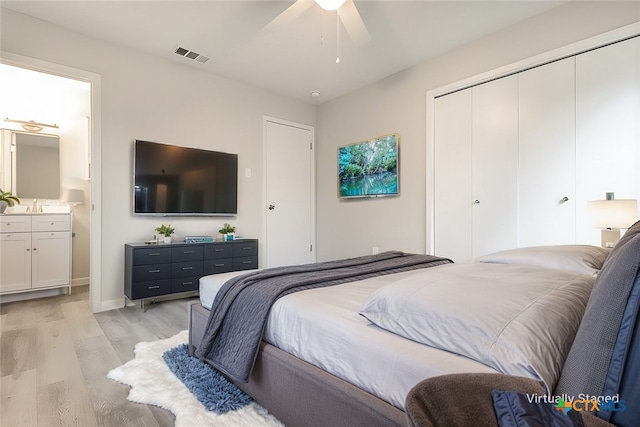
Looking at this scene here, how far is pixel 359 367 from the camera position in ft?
3.51

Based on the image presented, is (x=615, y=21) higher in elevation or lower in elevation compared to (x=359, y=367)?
higher

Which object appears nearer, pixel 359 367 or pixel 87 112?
pixel 359 367

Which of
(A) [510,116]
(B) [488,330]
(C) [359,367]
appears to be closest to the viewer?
(B) [488,330]

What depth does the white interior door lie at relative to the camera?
15.2 ft

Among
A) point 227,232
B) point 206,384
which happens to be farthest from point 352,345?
point 227,232

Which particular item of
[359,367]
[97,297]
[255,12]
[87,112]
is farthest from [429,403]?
[87,112]

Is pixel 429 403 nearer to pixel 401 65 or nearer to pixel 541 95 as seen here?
pixel 541 95

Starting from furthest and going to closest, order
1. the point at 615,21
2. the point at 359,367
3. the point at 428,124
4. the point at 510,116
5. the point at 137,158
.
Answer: the point at 428,124
the point at 137,158
the point at 510,116
the point at 615,21
the point at 359,367

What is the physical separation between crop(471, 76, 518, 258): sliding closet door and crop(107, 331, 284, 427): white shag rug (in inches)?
106

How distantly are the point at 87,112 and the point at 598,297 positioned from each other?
5.69 metres

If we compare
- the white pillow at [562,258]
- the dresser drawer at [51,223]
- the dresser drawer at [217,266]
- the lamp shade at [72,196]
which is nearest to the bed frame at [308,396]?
the white pillow at [562,258]

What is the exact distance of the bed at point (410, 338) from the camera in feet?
2.72

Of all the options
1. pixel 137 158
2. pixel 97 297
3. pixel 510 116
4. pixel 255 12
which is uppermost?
pixel 255 12

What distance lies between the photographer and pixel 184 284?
345 centimetres
